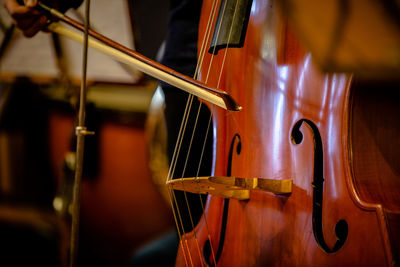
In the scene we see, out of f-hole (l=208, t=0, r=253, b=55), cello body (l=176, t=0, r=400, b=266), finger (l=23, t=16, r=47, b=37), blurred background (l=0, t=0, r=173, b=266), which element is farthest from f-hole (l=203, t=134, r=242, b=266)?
blurred background (l=0, t=0, r=173, b=266)

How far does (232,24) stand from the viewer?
0.51m

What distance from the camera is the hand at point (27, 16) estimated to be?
1.92 ft

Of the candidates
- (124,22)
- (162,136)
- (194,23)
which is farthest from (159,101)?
(194,23)

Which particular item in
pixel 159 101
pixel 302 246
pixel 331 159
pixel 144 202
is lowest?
pixel 144 202

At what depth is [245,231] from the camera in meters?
0.47

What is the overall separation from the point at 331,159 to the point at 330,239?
9 centimetres

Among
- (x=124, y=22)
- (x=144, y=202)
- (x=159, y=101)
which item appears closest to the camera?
(x=124, y=22)

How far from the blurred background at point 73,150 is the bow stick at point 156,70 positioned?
603mm

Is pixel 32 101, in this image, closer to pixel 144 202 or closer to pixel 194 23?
pixel 144 202

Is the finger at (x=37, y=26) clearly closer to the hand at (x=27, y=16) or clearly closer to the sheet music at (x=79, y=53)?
the hand at (x=27, y=16)

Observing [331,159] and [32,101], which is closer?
[331,159]

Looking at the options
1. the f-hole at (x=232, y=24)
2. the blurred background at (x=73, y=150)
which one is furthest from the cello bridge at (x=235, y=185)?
the blurred background at (x=73, y=150)

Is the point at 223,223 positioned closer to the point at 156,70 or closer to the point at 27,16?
the point at 156,70

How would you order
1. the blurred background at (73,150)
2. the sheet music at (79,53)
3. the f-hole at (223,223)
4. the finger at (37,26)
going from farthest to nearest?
the blurred background at (73,150), the sheet music at (79,53), the finger at (37,26), the f-hole at (223,223)
